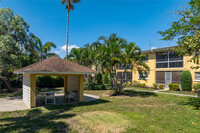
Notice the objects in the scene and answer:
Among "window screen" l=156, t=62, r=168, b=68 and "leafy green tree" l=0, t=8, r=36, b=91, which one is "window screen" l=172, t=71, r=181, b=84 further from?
"leafy green tree" l=0, t=8, r=36, b=91

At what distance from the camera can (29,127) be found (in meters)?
5.91

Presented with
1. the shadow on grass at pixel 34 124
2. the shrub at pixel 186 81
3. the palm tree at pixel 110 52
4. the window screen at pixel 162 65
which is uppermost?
Answer: the palm tree at pixel 110 52

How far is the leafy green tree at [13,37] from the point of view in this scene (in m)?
12.7

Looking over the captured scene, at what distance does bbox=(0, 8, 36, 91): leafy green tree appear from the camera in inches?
501

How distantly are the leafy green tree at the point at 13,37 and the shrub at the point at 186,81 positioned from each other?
2104 centimetres

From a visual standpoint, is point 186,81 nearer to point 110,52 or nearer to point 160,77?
point 160,77

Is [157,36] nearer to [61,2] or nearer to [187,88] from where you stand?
[187,88]

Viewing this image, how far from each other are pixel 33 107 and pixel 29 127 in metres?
4.08

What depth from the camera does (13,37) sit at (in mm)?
14875

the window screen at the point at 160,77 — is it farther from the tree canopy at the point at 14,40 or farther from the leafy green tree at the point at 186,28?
the tree canopy at the point at 14,40

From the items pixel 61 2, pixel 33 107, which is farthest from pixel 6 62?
pixel 61 2

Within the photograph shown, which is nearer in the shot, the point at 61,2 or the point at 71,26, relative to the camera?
the point at 61,2

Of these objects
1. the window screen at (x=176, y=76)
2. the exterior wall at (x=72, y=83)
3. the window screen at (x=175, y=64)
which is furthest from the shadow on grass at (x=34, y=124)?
the window screen at (x=175, y=64)

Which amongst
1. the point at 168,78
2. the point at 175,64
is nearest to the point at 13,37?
the point at 175,64
